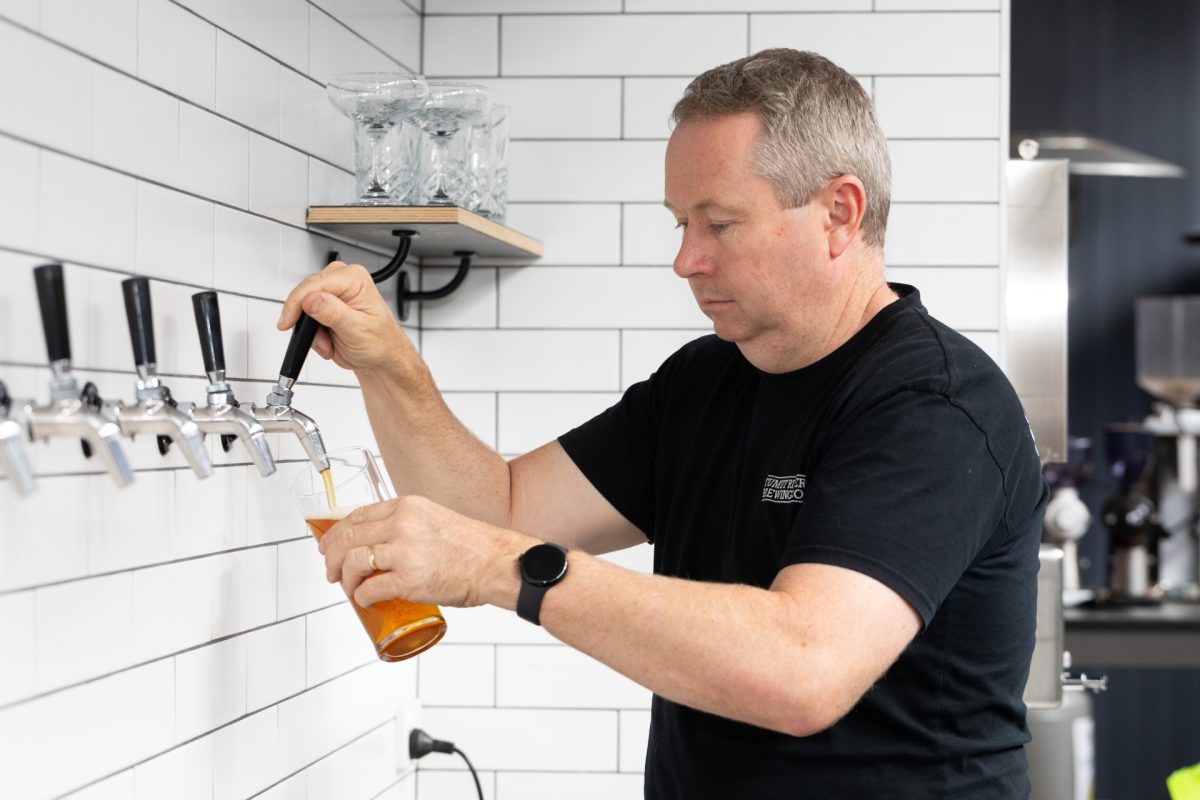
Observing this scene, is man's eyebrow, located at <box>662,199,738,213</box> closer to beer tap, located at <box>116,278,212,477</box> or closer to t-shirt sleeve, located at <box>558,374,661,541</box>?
t-shirt sleeve, located at <box>558,374,661,541</box>

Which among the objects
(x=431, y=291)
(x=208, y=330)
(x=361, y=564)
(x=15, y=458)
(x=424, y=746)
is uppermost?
(x=431, y=291)

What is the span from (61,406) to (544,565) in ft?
1.37

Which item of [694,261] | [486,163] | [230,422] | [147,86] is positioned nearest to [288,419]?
[230,422]

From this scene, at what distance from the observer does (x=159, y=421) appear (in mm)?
1053

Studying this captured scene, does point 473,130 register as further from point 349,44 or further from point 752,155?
point 752,155

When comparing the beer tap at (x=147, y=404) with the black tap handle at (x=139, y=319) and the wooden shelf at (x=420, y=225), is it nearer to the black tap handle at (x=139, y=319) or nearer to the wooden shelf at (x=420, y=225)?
the black tap handle at (x=139, y=319)

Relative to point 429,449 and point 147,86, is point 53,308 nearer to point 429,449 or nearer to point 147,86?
point 147,86

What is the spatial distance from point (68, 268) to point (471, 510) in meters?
0.69

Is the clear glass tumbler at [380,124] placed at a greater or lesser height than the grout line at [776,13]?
lesser

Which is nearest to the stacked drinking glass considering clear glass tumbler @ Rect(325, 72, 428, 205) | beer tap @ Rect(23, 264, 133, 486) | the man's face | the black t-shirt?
clear glass tumbler @ Rect(325, 72, 428, 205)

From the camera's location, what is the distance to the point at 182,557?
4.18ft

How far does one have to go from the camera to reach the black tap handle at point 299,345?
1.28 m

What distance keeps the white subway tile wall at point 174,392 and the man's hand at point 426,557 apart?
211 millimetres

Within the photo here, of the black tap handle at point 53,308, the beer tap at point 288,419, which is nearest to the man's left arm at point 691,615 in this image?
the beer tap at point 288,419
